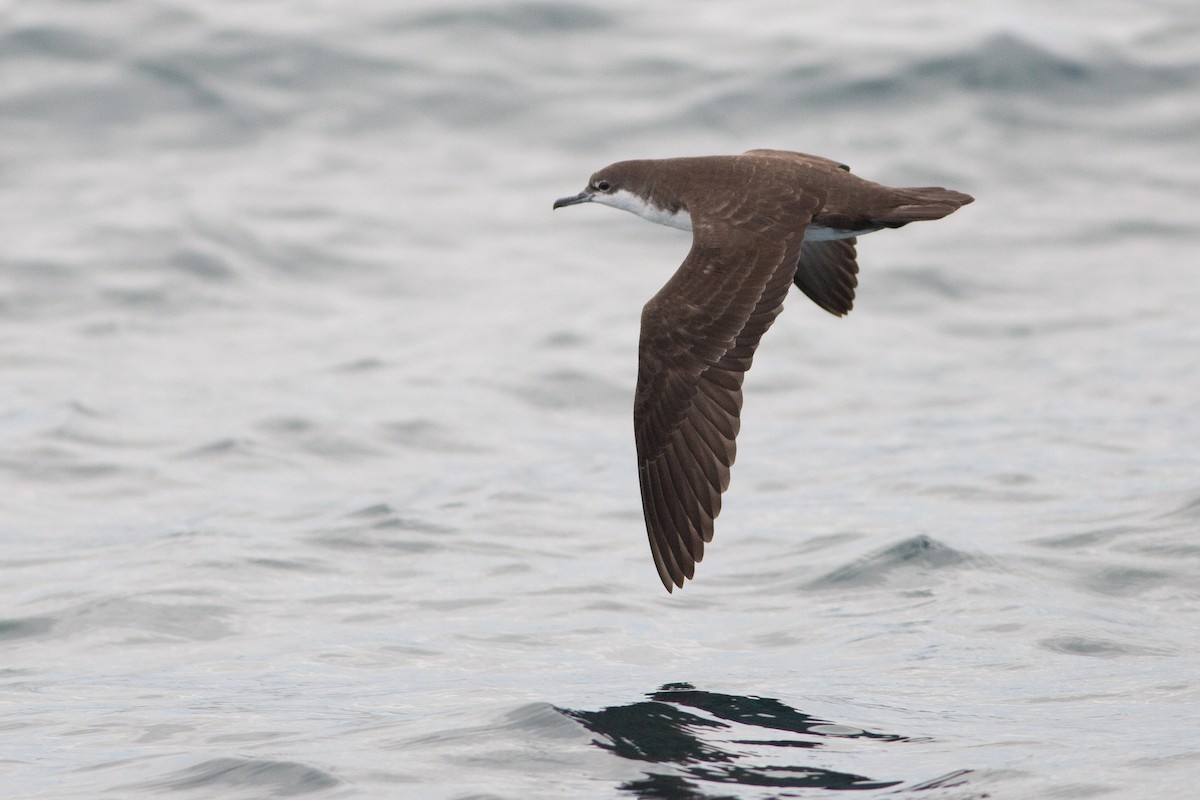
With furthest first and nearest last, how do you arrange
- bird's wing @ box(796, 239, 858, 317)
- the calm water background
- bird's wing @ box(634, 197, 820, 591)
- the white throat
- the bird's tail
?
→ bird's wing @ box(796, 239, 858, 317), the white throat, the bird's tail, bird's wing @ box(634, 197, 820, 591), the calm water background

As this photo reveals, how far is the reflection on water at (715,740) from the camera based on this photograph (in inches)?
216

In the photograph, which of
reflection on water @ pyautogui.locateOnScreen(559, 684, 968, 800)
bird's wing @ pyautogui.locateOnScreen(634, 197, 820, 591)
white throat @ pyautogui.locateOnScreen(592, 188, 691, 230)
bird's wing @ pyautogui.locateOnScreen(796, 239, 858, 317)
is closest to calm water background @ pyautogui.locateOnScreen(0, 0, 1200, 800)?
reflection on water @ pyautogui.locateOnScreen(559, 684, 968, 800)

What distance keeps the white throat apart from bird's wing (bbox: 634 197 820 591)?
0.95 metres

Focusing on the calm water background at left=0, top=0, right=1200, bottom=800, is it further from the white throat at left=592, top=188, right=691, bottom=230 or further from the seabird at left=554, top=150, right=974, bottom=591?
the white throat at left=592, top=188, right=691, bottom=230

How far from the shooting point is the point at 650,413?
22.7 ft

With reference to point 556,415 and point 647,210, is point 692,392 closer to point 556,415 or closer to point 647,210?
point 647,210

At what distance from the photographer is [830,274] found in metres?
8.52

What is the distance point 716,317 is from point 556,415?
15.2 ft

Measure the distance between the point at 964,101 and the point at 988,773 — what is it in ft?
36.6

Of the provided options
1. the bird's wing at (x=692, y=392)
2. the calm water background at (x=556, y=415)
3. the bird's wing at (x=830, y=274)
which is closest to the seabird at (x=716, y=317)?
the bird's wing at (x=692, y=392)

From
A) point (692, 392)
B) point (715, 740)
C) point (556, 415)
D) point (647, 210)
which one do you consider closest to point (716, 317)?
point (692, 392)

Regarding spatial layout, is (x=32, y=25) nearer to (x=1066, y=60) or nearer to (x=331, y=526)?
(x=331, y=526)

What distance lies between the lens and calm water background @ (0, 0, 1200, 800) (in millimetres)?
6254

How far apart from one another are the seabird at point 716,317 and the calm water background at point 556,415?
74 cm
